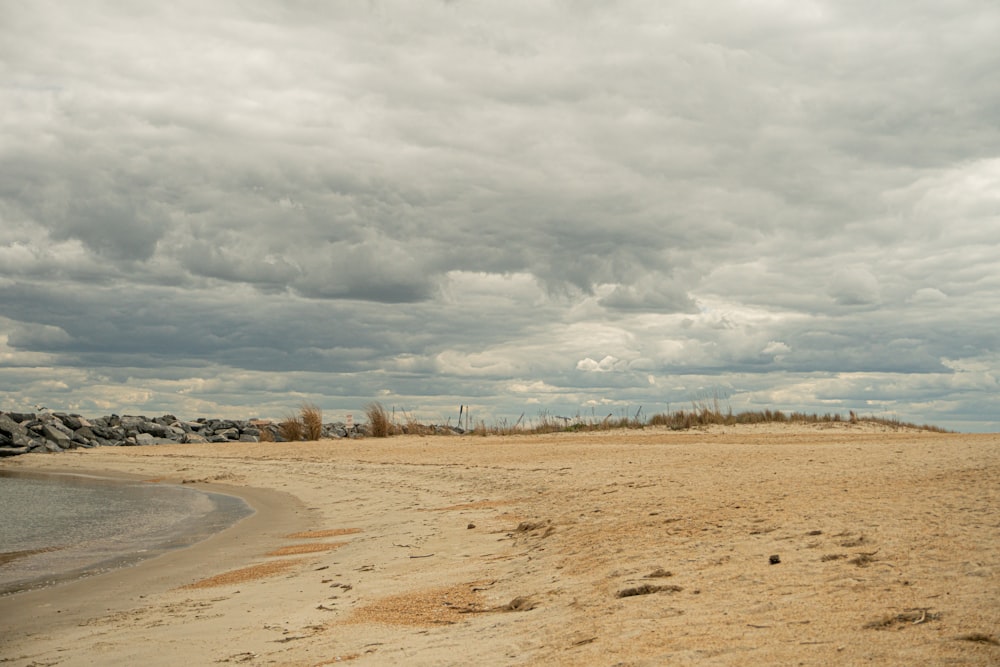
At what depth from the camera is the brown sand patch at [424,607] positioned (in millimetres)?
6695

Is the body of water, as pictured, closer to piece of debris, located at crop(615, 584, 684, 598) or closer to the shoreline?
the shoreline

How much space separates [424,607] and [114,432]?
47.0 metres

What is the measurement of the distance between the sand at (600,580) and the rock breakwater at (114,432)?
30.4 meters

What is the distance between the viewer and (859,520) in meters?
7.82

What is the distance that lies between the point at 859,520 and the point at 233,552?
927 cm

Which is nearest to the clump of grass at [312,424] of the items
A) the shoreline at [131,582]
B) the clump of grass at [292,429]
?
the clump of grass at [292,429]

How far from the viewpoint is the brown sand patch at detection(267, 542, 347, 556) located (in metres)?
11.9

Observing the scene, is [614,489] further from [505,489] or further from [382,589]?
[382,589]

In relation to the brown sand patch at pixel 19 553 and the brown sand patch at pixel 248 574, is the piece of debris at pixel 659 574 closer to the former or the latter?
the brown sand patch at pixel 248 574

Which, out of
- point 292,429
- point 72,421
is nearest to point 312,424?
point 292,429

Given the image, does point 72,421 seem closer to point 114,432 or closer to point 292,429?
point 114,432

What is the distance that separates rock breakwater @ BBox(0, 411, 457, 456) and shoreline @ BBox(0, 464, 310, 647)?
27.3 metres

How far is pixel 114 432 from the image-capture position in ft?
159

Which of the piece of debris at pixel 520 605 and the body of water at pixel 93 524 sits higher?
the piece of debris at pixel 520 605
